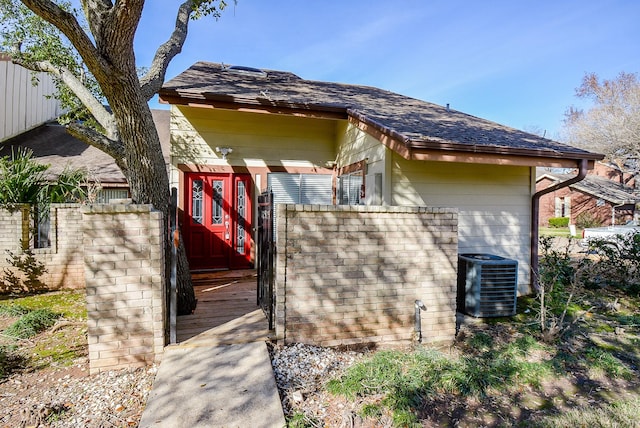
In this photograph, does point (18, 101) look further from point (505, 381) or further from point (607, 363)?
point (607, 363)

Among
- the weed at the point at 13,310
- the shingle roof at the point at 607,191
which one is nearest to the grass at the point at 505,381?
the weed at the point at 13,310

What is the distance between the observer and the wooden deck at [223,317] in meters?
3.75

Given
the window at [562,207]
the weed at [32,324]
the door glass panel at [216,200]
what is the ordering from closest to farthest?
the weed at [32,324] → the door glass panel at [216,200] → the window at [562,207]

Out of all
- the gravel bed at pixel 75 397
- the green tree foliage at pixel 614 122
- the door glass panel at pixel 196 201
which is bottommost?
the gravel bed at pixel 75 397

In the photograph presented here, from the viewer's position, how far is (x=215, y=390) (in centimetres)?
288

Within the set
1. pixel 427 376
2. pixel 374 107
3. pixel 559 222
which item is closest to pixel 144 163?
pixel 427 376

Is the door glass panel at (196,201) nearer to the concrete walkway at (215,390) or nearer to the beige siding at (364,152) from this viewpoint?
the beige siding at (364,152)

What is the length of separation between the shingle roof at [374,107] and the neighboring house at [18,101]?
7541 mm

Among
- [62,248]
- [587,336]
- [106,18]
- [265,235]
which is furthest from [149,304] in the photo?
[587,336]

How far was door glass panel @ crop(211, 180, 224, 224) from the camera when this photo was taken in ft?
23.4

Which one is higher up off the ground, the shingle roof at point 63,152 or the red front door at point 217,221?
the shingle roof at point 63,152

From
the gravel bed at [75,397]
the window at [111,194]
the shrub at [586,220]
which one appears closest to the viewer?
the gravel bed at [75,397]

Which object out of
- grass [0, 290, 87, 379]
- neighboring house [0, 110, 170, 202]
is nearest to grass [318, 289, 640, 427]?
grass [0, 290, 87, 379]

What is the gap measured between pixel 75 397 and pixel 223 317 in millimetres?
1736
